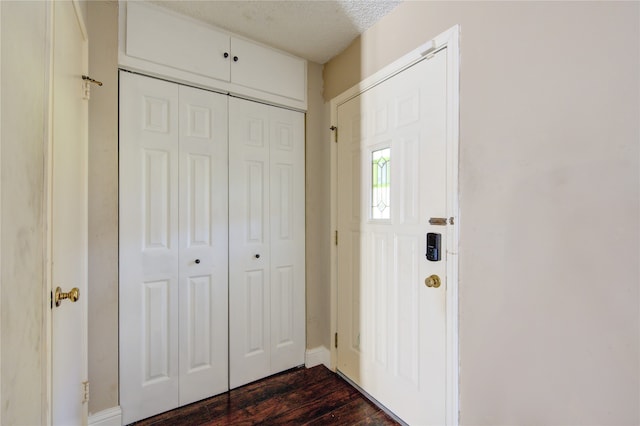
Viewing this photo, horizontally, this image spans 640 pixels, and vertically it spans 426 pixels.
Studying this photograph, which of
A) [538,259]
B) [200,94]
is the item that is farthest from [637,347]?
[200,94]

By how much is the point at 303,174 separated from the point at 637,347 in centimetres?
191

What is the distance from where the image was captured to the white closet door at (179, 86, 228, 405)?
1.78 meters

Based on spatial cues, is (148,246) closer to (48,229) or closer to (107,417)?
(48,229)

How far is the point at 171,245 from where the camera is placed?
1.74 m

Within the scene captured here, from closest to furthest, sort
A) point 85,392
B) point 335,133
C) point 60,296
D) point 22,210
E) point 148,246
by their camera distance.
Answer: point 22,210 → point 60,296 → point 85,392 → point 148,246 → point 335,133

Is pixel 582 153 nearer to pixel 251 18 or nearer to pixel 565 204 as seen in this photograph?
pixel 565 204

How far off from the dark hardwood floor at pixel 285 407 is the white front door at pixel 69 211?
577mm

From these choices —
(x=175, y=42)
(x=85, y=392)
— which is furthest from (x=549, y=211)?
(x=85, y=392)

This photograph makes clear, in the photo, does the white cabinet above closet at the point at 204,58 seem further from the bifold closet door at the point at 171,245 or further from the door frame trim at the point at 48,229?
the door frame trim at the point at 48,229

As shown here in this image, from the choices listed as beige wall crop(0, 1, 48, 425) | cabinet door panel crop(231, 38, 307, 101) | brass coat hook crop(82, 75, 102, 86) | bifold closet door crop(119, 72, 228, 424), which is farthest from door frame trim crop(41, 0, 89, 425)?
cabinet door panel crop(231, 38, 307, 101)

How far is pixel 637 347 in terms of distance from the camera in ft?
2.81

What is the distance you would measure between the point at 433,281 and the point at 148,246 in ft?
5.36

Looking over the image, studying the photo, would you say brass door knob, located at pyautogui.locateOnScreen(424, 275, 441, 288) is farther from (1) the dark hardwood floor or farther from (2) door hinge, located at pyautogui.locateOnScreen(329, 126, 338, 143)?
(2) door hinge, located at pyautogui.locateOnScreen(329, 126, 338, 143)

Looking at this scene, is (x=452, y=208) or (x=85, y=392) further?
(x=85, y=392)
